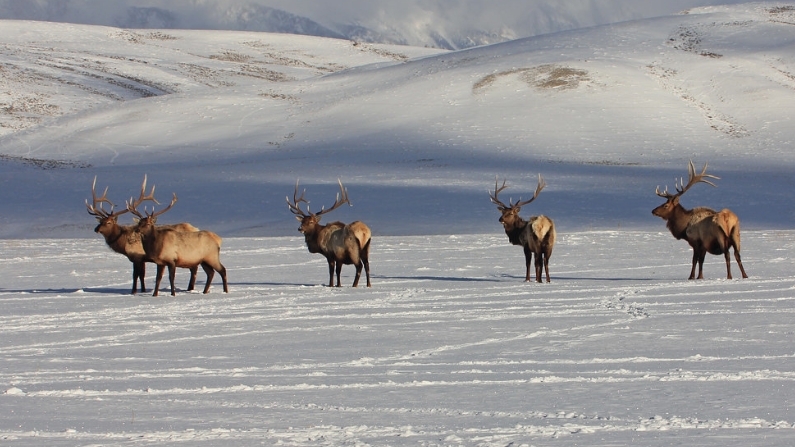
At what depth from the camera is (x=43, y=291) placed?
51.0 ft

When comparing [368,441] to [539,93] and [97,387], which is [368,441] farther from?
[539,93]

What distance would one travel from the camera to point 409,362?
8.52 meters

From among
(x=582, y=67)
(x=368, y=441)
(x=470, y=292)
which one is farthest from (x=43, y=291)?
(x=582, y=67)

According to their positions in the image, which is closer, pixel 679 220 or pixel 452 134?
pixel 679 220

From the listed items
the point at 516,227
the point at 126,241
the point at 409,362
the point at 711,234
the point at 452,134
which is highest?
the point at 452,134

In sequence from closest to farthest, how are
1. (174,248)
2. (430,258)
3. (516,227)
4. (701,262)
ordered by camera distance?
(174,248)
(701,262)
(516,227)
(430,258)

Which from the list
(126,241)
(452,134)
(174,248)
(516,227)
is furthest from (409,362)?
(452,134)

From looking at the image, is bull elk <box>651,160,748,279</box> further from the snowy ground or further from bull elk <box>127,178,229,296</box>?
bull elk <box>127,178,229,296</box>

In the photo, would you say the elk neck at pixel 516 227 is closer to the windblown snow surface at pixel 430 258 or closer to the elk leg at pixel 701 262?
the windblown snow surface at pixel 430 258

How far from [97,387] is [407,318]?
4.90 meters

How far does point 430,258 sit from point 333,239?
512 cm

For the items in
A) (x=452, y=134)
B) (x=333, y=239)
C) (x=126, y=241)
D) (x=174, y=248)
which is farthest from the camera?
(x=452, y=134)

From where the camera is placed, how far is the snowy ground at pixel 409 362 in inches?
237

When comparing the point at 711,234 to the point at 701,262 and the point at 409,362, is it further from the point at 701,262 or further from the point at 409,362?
the point at 409,362
